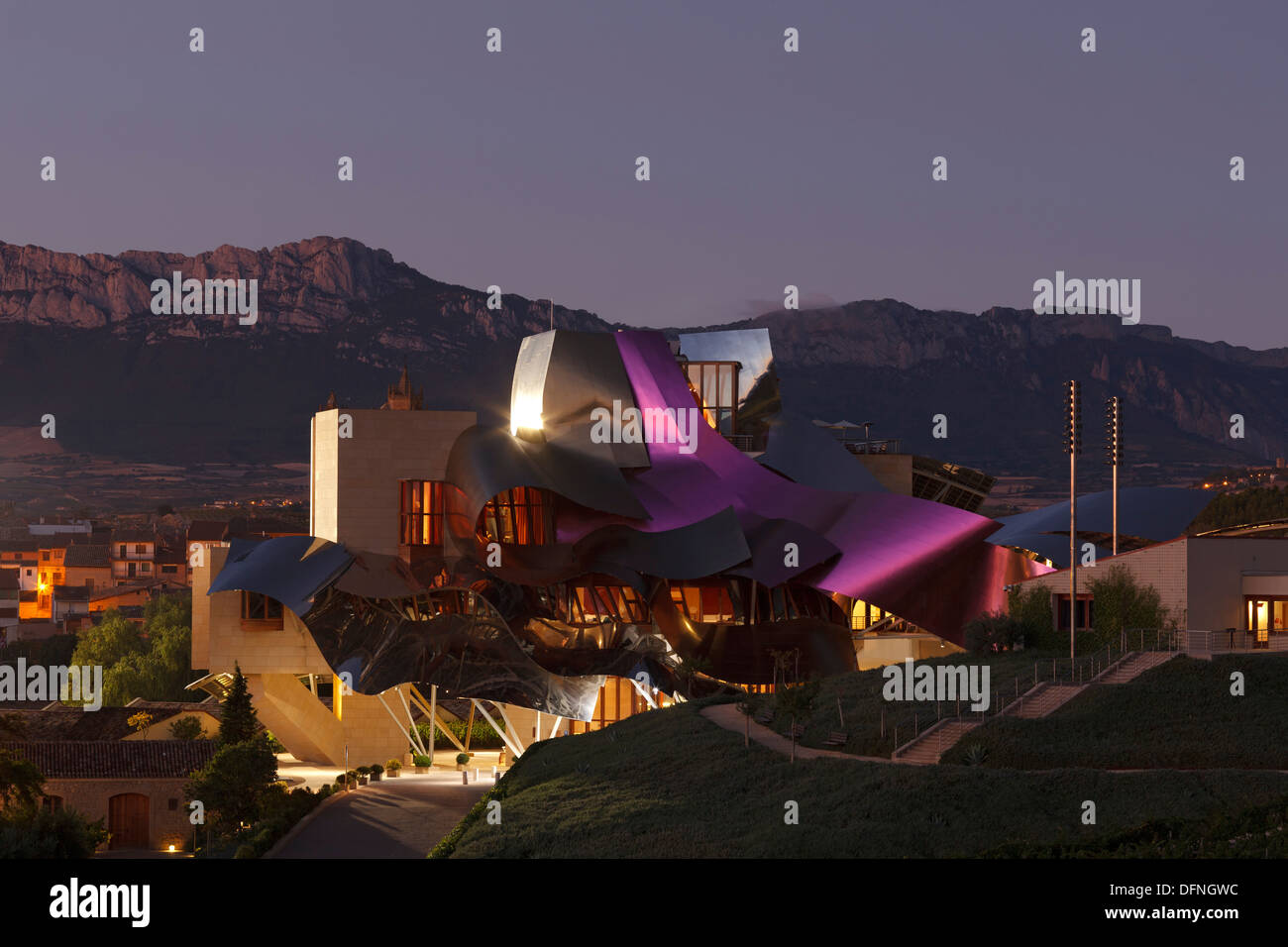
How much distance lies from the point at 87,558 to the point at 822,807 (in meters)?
153

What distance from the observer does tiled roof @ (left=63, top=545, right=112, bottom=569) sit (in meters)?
172

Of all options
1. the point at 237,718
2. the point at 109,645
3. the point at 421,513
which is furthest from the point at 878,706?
the point at 109,645

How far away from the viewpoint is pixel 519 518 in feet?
198

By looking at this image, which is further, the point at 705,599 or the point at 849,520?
the point at 705,599

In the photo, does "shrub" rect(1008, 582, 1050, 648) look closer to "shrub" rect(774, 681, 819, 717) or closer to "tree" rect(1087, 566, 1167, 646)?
"tree" rect(1087, 566, 1167, 646)

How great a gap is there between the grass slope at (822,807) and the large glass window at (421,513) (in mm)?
21807

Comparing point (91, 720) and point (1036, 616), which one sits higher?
point (1036, 616)

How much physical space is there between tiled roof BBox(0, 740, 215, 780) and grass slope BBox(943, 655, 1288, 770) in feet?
89.1

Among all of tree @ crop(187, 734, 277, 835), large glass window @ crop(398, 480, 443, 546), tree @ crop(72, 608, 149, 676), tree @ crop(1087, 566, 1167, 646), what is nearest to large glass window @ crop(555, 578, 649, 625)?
large glass window @ crop(398, 480, 443, 546)

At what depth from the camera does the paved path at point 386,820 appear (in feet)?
136

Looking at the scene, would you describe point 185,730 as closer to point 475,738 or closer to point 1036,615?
point 475,738
